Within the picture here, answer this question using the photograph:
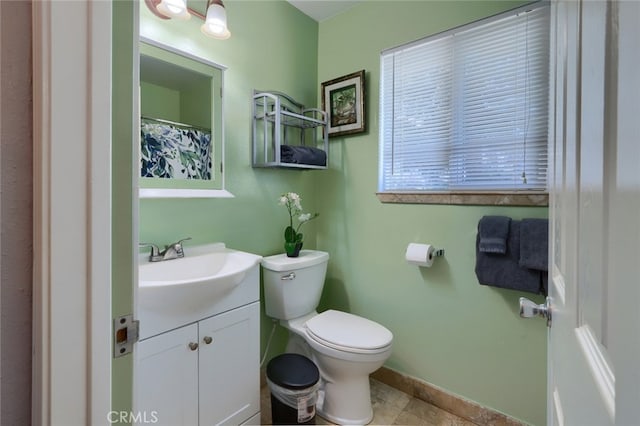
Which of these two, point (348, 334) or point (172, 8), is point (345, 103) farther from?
point (348, 334)

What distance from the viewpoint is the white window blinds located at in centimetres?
142

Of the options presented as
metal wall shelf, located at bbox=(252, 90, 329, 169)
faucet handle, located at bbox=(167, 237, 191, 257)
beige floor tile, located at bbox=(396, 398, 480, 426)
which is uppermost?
metal wall shelf, located at bbox=(252, 90, 329, 169)

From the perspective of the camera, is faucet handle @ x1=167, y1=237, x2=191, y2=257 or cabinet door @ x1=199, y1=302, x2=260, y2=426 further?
faucet handle @ x1=167, y1=237, x2=191, y2=257

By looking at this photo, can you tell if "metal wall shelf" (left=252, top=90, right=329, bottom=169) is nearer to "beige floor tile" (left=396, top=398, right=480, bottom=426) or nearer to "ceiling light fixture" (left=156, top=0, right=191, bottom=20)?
"ceiling light fixture" (left=156, top=0, right=191, bottom=20)

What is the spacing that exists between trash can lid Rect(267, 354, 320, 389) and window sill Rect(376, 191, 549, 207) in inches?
40.5

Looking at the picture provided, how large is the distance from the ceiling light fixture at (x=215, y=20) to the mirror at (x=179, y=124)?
6.1 inches

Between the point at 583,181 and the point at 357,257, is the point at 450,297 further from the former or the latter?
the point at 583,181

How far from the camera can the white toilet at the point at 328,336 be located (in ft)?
4.79

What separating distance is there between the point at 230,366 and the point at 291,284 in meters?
0.49

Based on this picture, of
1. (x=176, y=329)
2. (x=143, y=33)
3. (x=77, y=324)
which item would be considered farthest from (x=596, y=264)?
(x=143, y=33)

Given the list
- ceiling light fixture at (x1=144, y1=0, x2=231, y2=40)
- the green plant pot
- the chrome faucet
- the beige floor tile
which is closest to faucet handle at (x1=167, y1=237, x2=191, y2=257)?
the chrome faucet

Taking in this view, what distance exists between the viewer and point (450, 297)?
65.4 inches

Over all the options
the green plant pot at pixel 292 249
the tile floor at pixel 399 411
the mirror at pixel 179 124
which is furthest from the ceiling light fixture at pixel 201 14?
the tile floor at pixel 399 411

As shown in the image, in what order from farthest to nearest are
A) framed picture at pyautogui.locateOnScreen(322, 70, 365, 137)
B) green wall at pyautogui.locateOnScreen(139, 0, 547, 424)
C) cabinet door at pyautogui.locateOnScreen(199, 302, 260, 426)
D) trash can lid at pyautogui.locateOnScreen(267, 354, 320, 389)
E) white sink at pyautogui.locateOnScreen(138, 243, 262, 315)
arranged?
framed picture at pyautogui.locateOnScreen(322, 70, 365, 137)
green wall at pyautogui.locateOnScreen(139, 0, 547, 424)
trash can lid at pyautogui.locateOnScreen(267, 354, 320, 389)
cabinet door at pyautogui.locateOnScreen(199, 302, 260, 426)
white sink at pyautogui.locateOnScreen(138, 243, 262, 315)
